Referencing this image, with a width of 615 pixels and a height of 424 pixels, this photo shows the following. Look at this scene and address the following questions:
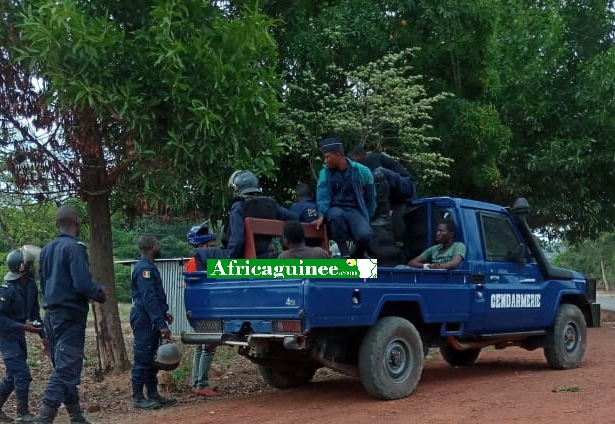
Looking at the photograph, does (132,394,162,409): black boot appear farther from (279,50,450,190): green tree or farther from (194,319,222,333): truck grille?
(279,50,450,190): green tree

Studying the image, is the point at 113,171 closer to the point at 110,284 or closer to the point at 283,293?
the point at 110,284

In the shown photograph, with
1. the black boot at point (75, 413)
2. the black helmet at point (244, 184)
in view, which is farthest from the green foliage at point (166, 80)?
the black boot at point (75, 413)

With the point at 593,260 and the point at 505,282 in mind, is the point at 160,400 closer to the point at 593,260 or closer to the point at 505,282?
the point at 505,282

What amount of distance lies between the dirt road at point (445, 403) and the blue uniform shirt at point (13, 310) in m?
1.38

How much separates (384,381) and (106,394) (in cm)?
365

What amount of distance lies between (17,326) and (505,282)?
202 inches

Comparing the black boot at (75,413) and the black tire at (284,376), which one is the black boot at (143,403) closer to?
the black boot at (75,413)

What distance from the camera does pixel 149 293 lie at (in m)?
7.77

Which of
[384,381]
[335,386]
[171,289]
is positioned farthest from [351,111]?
[171,289]

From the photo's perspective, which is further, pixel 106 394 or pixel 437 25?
pixel 437 25

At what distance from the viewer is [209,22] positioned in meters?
8.68

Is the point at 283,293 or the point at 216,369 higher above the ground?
the point at 283,293

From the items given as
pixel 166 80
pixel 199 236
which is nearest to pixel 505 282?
pixel 199 236

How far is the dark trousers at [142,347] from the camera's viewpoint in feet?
25.6
